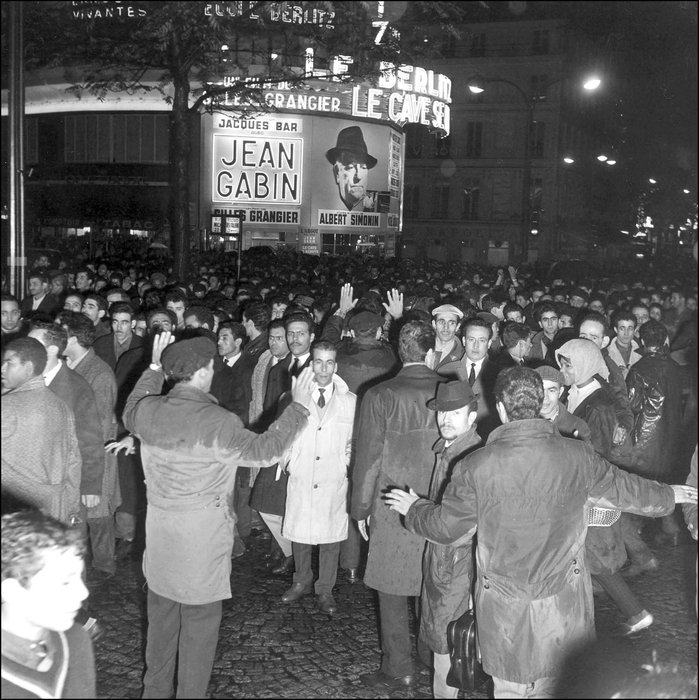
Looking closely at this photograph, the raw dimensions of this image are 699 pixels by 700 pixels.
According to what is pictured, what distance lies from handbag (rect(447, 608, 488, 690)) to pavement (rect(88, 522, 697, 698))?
1.64ft

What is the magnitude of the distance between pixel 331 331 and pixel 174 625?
14.7ft

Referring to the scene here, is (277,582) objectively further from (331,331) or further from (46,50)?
(46,50)

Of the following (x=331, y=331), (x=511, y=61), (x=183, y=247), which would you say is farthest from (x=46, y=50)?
(x=511, y=61)

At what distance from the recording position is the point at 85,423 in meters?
5.77

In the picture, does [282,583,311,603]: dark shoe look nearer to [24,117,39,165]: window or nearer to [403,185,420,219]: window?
[24,117,39,165]: window

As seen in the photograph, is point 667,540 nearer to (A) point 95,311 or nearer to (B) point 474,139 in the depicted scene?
(A) point 95,311

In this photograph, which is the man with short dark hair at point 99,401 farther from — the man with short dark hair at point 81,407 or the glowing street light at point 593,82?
the glowing street light at point 593,82

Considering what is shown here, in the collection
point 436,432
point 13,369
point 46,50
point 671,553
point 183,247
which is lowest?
point 671,553

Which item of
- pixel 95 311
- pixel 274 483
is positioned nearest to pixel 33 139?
pixel 95 311

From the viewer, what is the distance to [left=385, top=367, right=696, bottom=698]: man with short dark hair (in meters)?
3.84

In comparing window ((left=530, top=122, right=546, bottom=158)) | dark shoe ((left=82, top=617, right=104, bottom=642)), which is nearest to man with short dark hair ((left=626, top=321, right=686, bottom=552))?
dark shoe ((left=82, top=617, right=104, bottom=642))

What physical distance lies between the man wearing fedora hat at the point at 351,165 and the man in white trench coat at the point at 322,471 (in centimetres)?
3381

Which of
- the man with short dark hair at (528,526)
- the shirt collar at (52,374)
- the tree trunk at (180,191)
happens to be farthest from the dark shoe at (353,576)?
the tree trunk at (180,191)

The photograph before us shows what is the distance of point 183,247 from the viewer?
16.2 meters
